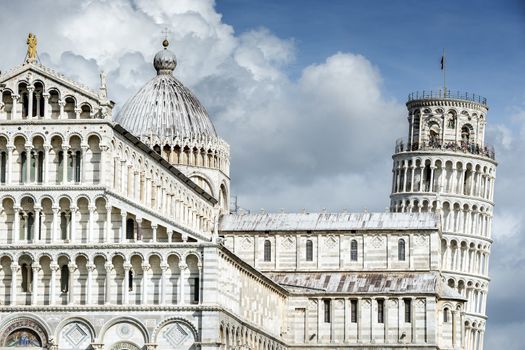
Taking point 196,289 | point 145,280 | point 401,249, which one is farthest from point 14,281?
point 401,249

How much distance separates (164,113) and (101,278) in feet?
114

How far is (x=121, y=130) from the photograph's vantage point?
104875 millimetres

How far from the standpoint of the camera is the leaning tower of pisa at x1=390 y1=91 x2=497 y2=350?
166m

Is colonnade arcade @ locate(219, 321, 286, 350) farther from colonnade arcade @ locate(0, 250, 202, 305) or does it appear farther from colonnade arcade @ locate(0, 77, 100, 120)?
colonnade arcade @ locate(0, 77, 100, 120)

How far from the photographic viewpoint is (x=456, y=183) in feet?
554

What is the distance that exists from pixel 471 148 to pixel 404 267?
→ 41.4m

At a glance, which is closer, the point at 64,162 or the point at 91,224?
the point at 91,224

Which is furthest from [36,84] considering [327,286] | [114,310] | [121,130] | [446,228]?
[446,228]

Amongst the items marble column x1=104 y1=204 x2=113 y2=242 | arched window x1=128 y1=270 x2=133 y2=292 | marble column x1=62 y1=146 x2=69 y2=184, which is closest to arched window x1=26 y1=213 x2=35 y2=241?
marble column x1=62 y1=146 x2=69 y2=184

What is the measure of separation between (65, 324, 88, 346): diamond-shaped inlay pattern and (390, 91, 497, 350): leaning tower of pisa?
67462 mm

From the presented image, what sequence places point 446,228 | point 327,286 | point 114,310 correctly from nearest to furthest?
point 114,310
point 327,286
point 446,228

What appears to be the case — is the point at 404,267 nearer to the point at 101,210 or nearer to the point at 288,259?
the point at 288,259

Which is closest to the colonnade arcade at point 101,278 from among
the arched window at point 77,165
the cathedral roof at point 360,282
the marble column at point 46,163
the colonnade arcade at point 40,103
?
the marble column at point 46,163

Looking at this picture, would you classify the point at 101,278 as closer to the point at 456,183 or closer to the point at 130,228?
the point at 130,228
